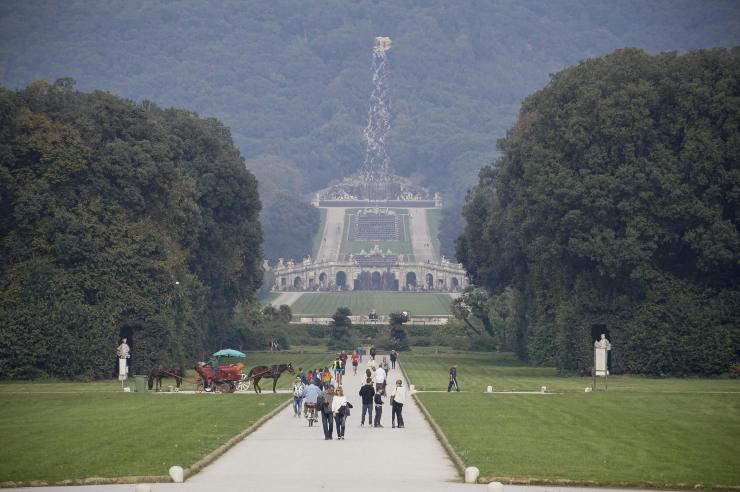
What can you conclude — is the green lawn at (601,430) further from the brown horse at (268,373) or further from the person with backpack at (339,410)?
the brown horse at (268,373)

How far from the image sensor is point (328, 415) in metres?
43.5

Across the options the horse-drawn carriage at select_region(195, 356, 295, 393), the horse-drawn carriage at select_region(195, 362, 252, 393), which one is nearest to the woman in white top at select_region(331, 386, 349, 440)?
the horse-drawn carriage at select_region(195, 356, 295, 393)

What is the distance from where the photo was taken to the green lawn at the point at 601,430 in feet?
118

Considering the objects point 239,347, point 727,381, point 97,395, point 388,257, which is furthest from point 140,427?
point 388,257

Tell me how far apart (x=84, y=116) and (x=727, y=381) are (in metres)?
30.6

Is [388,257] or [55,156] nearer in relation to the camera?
[55,156]

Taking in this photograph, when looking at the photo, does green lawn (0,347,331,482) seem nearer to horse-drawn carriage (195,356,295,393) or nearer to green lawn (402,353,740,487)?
horse-drawn carriage (195,356,295,393)

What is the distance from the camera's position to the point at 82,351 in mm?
71250

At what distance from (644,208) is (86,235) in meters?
Answer: 24.3

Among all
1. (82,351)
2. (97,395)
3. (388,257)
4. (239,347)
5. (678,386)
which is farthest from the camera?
(388,257)

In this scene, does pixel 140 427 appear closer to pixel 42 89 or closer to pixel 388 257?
pixel 42 89

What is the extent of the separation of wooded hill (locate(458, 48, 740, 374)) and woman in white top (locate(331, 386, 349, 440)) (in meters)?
30.6

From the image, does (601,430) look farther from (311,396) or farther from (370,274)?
(370,274)

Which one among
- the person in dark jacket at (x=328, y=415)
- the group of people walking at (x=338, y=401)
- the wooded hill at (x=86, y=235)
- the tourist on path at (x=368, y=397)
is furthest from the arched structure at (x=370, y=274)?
the person in dark jacket at (x=328, y=415)
